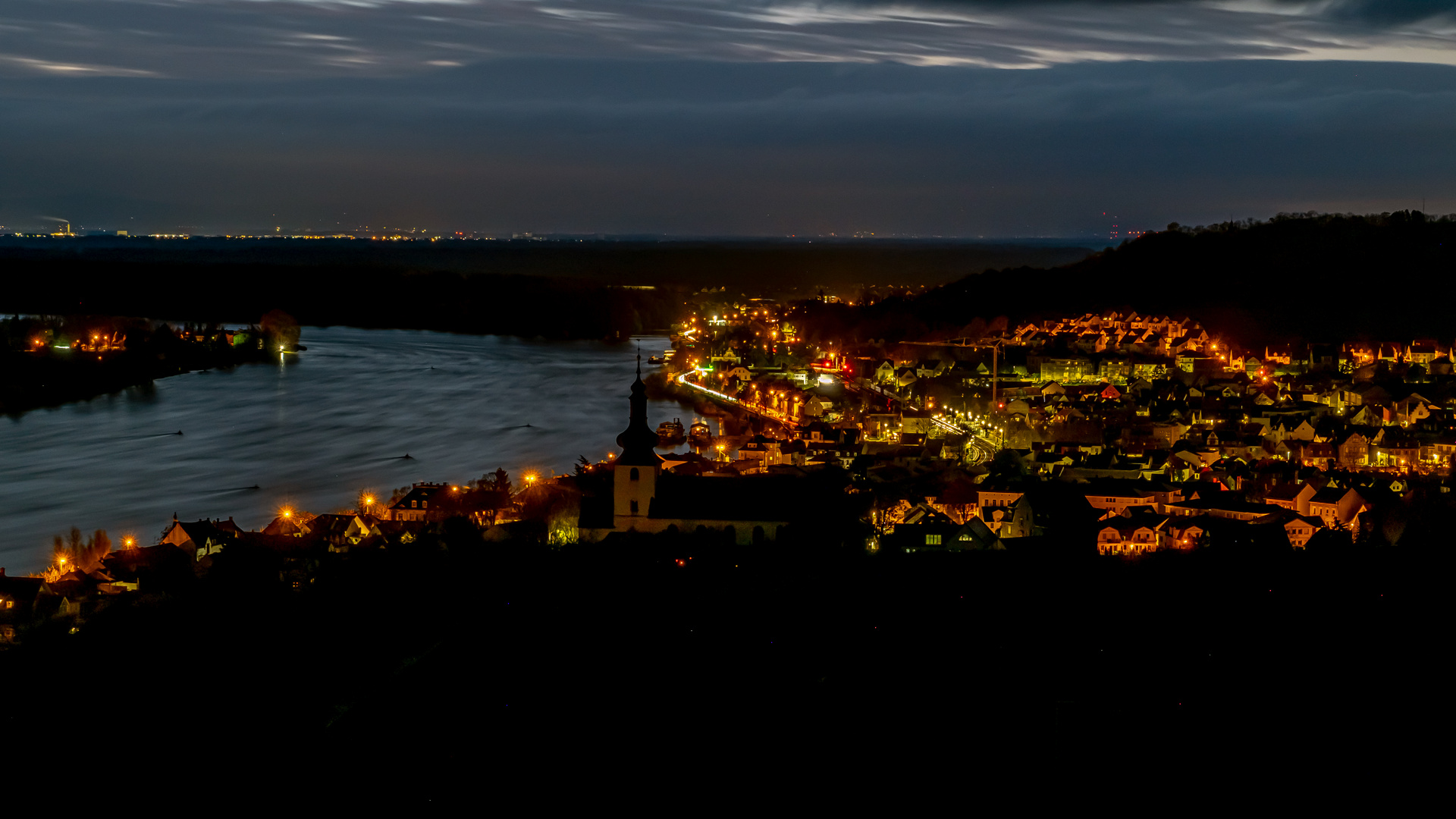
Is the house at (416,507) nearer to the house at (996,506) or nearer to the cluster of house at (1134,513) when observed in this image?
the cluster of house at (1134,513)

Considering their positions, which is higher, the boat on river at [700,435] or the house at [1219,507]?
the house at [1219,507]

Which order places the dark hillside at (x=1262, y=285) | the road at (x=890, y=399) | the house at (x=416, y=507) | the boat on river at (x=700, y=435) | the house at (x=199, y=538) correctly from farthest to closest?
the dark hillside at (x=1262, y=285), the boat on river at (x=700, y=435), the road at (x=890, y=399), the house at (x=416, y=507), the house at (x=199, y=538)

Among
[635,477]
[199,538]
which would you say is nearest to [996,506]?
[635,477]

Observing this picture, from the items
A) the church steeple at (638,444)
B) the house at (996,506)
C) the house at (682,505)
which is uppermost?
the church steeple at (638,444)

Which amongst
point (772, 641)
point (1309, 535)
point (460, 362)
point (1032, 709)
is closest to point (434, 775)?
point (772, 641)

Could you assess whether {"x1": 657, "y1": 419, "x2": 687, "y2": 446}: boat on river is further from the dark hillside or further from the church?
the dark hillside

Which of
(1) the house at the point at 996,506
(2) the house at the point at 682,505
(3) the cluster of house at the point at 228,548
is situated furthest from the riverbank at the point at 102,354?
(1) the house at the point at 996,506

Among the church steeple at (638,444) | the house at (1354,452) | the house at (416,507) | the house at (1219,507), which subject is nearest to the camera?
the church steeple at (638,444)

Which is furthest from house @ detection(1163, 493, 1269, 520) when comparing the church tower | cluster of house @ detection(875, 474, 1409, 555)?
the church tower
